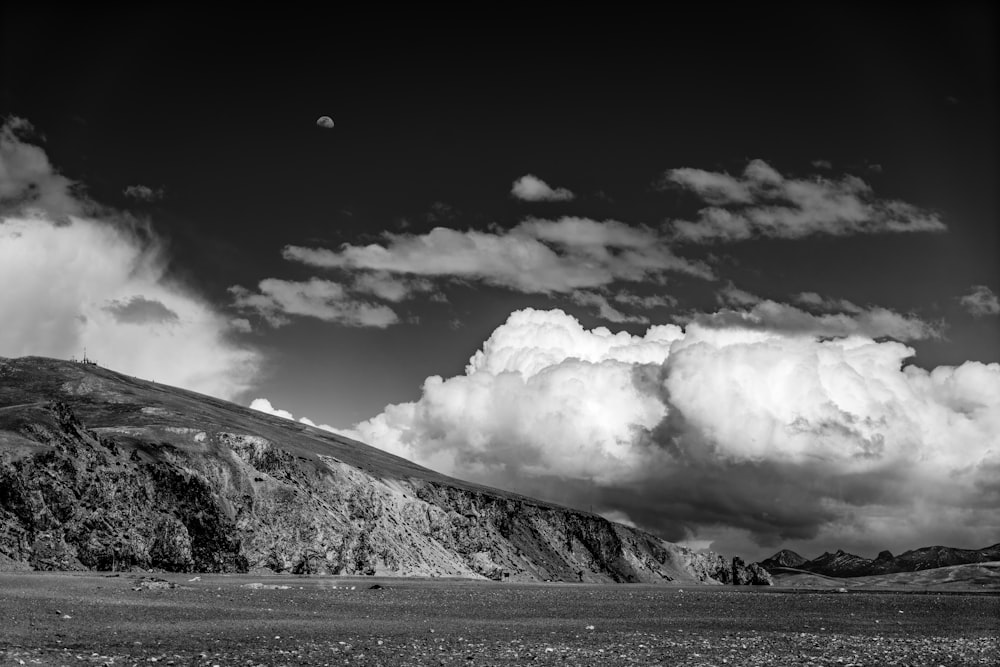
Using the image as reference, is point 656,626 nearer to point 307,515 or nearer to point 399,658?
point 399,658

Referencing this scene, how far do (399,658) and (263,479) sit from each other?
169448mm

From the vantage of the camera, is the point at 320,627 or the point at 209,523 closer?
the point at 320,627

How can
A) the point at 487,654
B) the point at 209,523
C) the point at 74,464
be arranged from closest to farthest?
the point at 487,654 < the point at 74,464 < the point at 209,523

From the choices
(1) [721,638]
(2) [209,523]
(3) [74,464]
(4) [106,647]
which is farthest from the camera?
(2) [209,523]

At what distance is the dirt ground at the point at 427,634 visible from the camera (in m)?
36.8

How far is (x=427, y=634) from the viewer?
48.1m

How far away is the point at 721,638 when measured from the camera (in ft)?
164

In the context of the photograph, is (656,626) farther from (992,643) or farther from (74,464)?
(74,464)

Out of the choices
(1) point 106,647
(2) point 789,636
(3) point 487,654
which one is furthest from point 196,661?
(2) point 789,636

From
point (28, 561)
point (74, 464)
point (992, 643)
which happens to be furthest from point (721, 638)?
point (74, 464)

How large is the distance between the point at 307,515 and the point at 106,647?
533 ft

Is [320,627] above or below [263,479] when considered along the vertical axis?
below

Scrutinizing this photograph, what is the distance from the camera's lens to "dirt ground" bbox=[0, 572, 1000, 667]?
3684 centimetres

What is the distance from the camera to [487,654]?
39156mm
